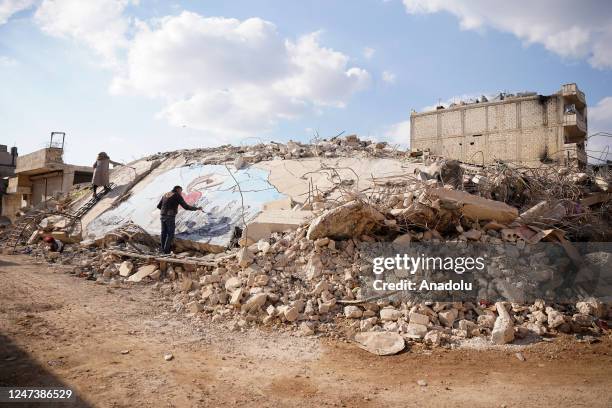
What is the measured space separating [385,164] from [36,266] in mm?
7122

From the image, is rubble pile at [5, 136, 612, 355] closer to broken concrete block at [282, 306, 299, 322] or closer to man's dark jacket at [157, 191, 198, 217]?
broken concrete block at [282, 306, 299, 322]

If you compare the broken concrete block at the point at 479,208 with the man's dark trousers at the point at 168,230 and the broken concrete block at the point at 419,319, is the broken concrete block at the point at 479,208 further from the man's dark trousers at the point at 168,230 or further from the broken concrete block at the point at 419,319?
the man's dark trousers at the point at 168,230

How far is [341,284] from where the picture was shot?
17.1 feet

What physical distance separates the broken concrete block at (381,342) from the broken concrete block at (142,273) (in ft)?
13.3

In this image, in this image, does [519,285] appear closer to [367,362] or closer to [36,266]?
[367,362]

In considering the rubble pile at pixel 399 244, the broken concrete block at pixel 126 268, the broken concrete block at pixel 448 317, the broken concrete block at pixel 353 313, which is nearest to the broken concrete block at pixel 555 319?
the rubble pile at pixel 399 244

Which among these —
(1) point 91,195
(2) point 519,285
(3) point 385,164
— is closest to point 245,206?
(3) point 385,164

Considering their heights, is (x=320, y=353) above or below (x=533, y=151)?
below

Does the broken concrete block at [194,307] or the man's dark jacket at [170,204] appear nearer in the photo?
the broken concrete block at [194,307]

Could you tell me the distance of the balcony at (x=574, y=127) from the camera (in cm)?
2170

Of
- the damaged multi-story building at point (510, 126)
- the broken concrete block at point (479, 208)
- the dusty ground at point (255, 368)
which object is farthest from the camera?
the damaged multi-story building at point (510, 126)

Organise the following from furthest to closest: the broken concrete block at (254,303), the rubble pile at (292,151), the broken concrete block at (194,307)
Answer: the rubble pile at (292,151)
the broken concrete block at (194,307)
the broken concrete block at (254,303)

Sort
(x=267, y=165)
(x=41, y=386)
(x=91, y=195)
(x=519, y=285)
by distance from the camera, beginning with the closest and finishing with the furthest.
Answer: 1. (x=41, y=386)
2. (x=519, y=285)
3. (x=267, y=165)
4. (x=91, y=195)

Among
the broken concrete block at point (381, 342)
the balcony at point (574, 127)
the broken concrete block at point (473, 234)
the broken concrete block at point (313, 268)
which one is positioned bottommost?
the broken concrete block at point (381, 342)
